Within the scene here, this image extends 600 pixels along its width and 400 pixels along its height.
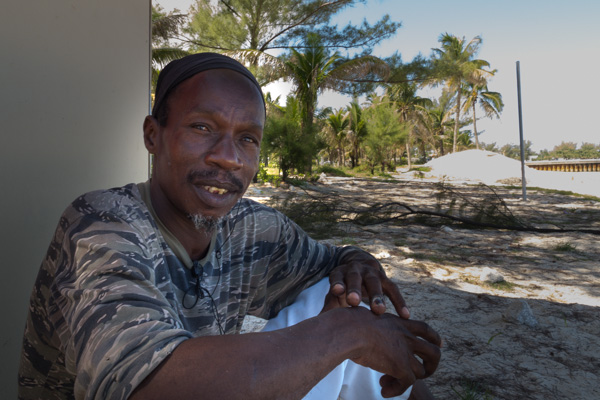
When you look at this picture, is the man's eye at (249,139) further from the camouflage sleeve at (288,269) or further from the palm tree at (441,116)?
the palm tree at (441,116)

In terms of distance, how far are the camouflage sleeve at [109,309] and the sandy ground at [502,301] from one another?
143 cm

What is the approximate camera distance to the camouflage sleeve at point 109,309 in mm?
590

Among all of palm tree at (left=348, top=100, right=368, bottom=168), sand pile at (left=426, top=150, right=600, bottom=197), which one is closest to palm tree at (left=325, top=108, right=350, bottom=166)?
palm tree at (left=348, top=100, right=368, bottom=168)

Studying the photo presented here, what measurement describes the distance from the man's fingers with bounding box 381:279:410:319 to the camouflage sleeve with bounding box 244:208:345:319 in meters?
0.26

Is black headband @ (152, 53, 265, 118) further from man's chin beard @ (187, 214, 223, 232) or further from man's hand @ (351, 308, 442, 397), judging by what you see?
man's hand @ (351, 308, 442, 397)

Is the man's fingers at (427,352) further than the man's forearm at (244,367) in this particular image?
Yes

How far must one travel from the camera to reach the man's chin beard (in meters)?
1.09

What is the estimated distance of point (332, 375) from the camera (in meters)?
1.17

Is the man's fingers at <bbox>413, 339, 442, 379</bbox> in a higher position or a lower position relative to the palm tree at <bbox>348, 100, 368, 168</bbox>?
lower

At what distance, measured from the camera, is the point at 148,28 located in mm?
2141

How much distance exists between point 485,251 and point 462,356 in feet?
→ 9.03

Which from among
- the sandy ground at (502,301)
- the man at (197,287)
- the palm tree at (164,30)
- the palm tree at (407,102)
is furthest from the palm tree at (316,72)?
the palm tree at (407,102)

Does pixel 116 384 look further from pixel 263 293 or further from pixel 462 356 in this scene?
pixel 462 356

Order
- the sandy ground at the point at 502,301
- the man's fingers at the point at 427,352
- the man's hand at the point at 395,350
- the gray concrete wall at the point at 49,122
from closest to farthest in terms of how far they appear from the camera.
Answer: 1. the man's hand at the point at 395,350
2. the man's fingers at the point at 427,352
3. the gray concrete wall at the point at 49,122
4. the sandy ground at the point at 502,301
